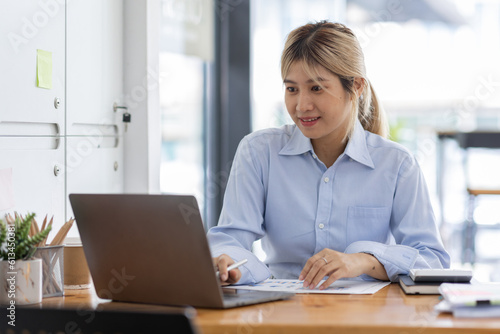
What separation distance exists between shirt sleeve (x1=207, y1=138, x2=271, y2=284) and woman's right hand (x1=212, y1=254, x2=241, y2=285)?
6.2 inches

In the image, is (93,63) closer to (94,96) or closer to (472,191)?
(94,96)

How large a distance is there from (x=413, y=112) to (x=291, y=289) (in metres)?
3.05

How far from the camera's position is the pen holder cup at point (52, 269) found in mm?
1333

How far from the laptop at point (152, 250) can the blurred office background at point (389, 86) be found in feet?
5.97

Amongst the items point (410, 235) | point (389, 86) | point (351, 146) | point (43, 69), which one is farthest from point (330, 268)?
point (389, 86)

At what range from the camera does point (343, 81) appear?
179 cm

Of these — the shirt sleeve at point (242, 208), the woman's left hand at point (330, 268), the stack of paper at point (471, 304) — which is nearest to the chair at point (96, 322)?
the stack of paper at point (471, 304)

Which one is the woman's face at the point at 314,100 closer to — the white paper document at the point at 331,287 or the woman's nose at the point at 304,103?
the woman's nose at the point at 304,103

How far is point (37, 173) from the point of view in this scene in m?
1.76

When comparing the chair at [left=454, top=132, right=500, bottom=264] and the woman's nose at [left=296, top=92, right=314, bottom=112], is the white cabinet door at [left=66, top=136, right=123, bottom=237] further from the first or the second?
the chair at [left=454, top=132, right=500, bottom=264]

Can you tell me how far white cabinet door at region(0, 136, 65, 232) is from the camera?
163 centimetres

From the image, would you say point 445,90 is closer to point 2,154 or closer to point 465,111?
point 465,111

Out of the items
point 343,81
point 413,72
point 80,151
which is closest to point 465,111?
point 413,72

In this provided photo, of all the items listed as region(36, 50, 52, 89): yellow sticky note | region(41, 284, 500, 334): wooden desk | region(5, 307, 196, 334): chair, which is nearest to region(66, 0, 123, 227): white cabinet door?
region(36, 50, 52, 89): yellow sticky note
